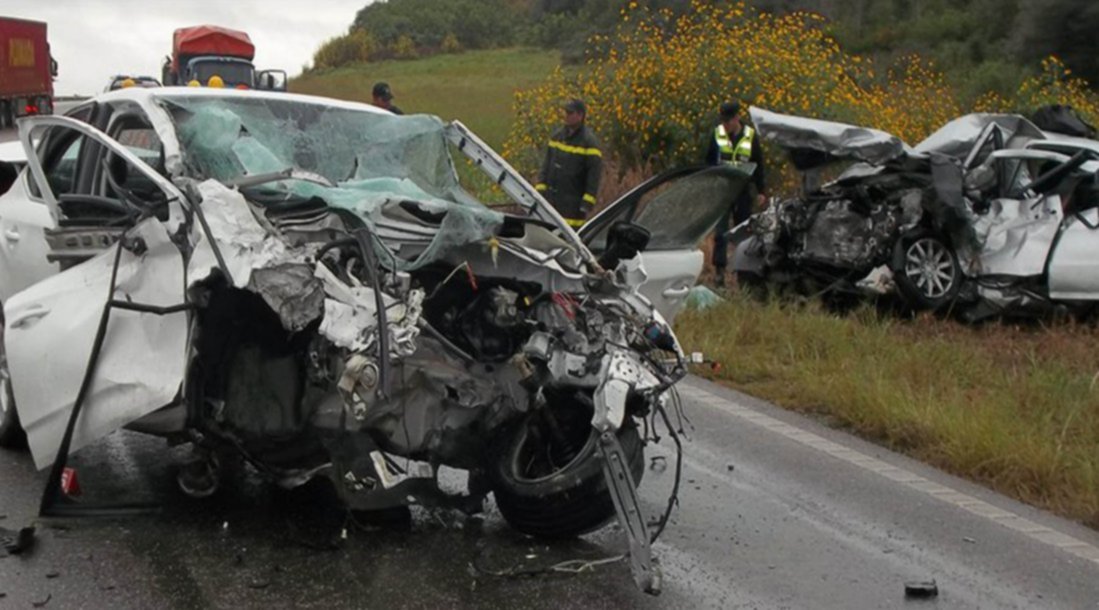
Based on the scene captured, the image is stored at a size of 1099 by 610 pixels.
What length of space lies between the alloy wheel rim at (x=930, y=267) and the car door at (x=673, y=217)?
5462mm

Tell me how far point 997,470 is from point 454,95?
43.3 meters

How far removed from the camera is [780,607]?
5.25 m

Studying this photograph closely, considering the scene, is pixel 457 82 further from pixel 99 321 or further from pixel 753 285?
pixel 99 321

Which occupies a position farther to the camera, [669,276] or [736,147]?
[736,147]

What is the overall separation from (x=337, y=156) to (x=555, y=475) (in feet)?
6.65

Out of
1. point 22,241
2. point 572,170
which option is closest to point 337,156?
point 22,241

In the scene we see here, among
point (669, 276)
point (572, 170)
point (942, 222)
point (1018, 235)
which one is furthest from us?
point (572, 170)

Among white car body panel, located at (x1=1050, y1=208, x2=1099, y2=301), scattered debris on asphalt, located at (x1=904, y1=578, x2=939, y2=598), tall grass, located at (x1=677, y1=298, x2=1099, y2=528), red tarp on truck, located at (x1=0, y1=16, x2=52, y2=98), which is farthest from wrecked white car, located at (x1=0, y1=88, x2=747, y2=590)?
red tarp on truck, located at (x1=0, y1=16, x2=52, y2=98)

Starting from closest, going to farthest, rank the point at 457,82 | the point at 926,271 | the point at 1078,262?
1. the point at 1078,262
2. the point at 926,271
3. the point at 457,82

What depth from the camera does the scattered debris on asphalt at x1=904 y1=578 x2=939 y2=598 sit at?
216 inches

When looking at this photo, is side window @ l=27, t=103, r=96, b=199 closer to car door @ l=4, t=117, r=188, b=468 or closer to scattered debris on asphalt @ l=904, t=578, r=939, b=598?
car door @ l=4, t=117, r=188, b=468

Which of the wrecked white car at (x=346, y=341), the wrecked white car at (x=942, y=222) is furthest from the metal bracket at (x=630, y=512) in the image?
the wrecked white car at (x=942, y=222)

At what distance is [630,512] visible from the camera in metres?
5.20

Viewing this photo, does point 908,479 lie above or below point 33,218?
below
